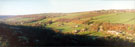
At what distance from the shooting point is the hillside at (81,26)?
18.1 feet

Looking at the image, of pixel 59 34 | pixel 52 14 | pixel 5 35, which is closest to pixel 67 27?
pixel 59 34

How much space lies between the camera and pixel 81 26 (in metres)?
5.56

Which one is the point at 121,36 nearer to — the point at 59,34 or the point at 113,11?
the point at 113,11

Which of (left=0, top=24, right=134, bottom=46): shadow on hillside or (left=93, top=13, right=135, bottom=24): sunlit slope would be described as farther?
(left=93, top=13, right=135, bottom=24): sunlit slope

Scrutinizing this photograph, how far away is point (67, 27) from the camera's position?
18.2 ft

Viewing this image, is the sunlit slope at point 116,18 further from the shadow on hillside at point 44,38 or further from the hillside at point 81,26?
the shadow on hillside at point 44,38

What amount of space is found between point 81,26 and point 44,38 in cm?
146

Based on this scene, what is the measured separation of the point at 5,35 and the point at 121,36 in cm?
428

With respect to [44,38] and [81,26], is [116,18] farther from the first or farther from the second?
[44,38]

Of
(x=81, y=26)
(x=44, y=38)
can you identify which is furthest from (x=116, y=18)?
(x=44, y=38)

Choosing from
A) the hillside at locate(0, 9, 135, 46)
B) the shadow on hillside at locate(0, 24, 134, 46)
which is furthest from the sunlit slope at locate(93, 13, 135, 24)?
the shadow on hillside at locate(0, 24, 134, 46)

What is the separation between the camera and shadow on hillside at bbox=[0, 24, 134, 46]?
5.30 metres

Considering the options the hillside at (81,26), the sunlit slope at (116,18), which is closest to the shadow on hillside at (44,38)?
the hillside at (81,26)

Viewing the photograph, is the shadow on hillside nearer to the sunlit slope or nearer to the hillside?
the hillside
